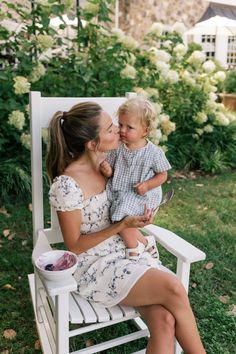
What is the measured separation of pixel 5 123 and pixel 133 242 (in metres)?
2.22

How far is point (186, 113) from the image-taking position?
16.5 feet

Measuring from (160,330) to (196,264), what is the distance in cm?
140

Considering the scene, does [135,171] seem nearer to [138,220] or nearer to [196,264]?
[138,220]

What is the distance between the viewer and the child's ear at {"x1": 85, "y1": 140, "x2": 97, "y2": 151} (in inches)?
69.4

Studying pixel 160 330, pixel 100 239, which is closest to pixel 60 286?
pixel 100 239

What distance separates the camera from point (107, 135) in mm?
1771

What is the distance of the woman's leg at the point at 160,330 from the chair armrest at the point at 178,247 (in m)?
0.25

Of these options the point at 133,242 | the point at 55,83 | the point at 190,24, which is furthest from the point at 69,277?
the point at 190,24

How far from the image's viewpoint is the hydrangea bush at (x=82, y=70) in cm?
340

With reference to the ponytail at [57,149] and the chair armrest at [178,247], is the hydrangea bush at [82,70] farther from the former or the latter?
the chair armrest at [178,247]

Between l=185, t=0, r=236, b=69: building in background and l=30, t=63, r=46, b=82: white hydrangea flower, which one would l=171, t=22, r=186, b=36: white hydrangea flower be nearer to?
l=30, t=63, r=46, b=82: white hydrangea flower

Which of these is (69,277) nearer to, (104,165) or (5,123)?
(104,165)

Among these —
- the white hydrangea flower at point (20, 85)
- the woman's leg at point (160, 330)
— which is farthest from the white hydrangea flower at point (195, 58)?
the woman's leg at point (160, 330)

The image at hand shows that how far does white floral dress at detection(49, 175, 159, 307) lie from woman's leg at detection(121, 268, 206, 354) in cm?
5
